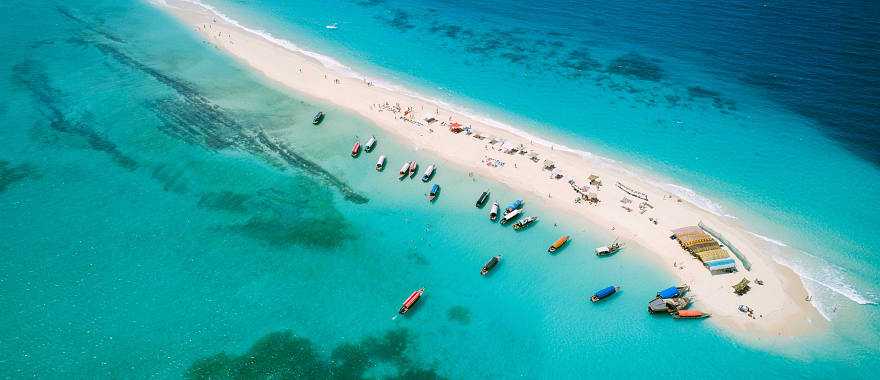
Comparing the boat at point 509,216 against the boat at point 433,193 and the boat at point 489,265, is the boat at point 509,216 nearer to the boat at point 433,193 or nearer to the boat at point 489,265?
the boat at point 489,265

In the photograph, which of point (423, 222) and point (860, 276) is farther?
point (423, 222)

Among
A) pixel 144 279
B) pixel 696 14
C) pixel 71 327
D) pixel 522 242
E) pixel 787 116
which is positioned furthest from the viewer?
pixel 696 14

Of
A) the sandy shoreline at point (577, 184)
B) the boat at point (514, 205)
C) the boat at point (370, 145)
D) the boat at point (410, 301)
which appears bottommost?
the boat at point (410, 301)

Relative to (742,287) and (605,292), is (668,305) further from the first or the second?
(742,287)

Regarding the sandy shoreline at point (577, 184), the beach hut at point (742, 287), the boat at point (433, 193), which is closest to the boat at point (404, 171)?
the sandy shoreline at point (577, 184)

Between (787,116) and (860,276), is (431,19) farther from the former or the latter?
(860,276)

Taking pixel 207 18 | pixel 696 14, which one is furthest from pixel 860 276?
pixel 207 18

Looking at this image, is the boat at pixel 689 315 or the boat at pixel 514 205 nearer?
the boat at pixel 689 315

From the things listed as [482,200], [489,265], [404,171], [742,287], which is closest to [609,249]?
[742,287]
